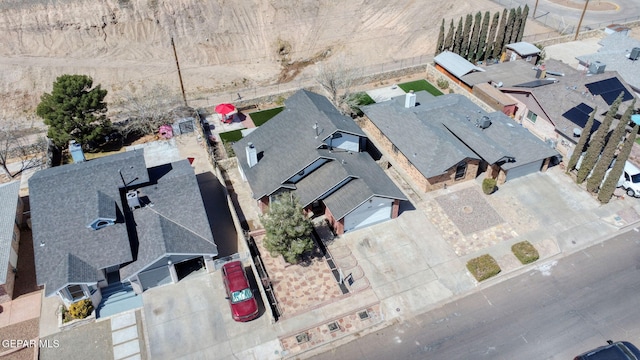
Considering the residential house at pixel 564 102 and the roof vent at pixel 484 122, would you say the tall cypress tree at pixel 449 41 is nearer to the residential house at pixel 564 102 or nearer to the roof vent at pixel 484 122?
the residential house at pixel 564 102

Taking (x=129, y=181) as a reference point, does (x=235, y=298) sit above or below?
below

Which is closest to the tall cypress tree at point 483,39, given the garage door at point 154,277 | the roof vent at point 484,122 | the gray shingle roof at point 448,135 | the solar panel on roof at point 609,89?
the solar panel on roof at point 609,89

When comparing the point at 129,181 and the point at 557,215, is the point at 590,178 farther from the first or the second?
the point at 129,181

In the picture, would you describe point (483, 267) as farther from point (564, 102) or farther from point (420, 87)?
point (420, 87)

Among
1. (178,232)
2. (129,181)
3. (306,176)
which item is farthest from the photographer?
(306,176)

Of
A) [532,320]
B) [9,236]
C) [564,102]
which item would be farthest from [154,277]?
[564,102]

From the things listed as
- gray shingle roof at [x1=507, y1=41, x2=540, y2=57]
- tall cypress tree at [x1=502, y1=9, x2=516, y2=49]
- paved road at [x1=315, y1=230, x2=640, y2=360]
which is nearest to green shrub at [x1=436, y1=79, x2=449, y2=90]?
gray shingle roof at [x1=507, y1=41, x2=540, y2=57]

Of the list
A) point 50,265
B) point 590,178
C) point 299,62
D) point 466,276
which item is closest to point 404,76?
point 299,62
